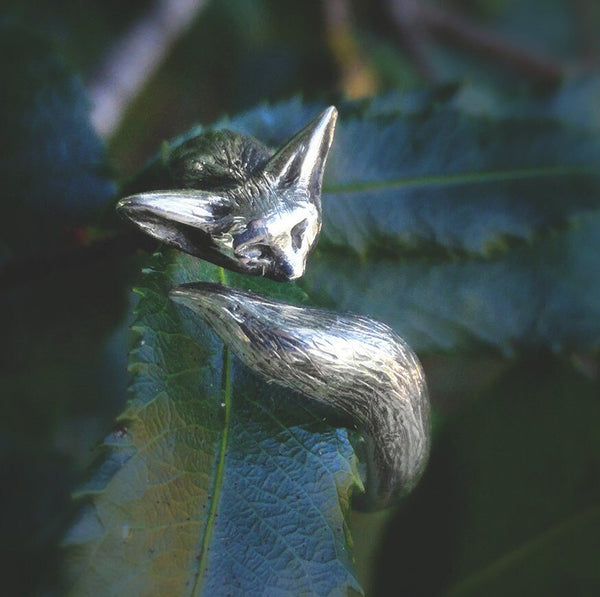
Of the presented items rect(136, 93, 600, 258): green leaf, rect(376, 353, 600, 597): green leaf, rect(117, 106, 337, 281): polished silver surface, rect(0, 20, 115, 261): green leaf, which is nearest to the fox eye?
rect(117, 106, 337, 281): polished silver surface

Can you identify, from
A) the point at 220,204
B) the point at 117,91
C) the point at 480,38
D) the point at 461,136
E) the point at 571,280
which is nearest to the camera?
the point at 220,204

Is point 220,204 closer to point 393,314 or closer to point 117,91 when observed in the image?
point 393,314

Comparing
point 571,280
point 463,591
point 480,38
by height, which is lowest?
point 463,591

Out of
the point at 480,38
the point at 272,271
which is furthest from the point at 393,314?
the point at 480,38

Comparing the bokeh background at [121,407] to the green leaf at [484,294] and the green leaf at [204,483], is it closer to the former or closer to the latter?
the green leaf at [484,294]

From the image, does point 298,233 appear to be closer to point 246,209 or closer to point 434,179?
point 246,209
